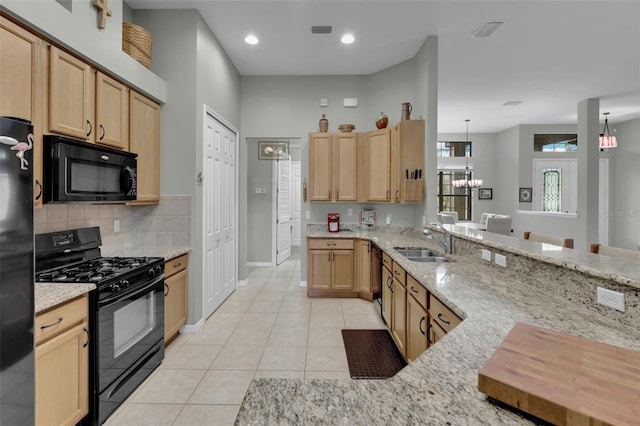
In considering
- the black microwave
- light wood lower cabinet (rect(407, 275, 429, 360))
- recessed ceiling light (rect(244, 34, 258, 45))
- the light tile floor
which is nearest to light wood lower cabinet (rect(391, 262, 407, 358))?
light wood lower cabinet (rect(407, 275, 429, 360))

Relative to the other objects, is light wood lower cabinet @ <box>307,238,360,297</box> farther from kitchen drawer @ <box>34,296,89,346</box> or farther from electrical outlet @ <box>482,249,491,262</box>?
kitchen drawer @ <box>34,296,89,346</box>

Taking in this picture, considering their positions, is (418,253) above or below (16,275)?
below

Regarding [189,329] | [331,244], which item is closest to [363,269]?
[331,244]

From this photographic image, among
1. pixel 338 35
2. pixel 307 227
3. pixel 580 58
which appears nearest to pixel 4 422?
pixel 307 227

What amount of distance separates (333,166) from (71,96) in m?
3.24

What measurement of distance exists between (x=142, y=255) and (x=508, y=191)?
30.9 feet

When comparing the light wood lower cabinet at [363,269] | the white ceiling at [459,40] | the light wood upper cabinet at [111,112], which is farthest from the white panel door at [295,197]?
the light wood upper cabinet at [111,112]

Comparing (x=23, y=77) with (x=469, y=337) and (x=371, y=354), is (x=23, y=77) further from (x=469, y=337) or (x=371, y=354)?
(x=371, y=354)

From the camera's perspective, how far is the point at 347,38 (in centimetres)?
382

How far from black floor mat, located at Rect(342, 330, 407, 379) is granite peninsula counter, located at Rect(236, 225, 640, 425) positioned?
942mm

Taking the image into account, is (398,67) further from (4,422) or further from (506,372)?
(4,422)

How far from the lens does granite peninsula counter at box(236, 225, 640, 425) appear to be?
2.40 feet

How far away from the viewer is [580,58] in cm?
451

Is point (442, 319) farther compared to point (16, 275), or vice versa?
point (442, 319)
